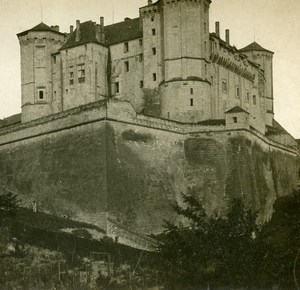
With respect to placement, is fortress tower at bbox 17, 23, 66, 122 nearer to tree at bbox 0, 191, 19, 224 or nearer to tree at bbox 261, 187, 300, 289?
tree at bbox 0, 191, 19, 224

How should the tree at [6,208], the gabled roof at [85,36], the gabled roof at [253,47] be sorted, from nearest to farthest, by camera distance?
the tree at [6,208], the gabled roof at [85,36], the gabled roof at [253,47]

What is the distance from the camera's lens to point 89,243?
167 ft

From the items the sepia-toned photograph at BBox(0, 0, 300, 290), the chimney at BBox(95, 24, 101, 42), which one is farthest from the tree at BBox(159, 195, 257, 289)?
the chimney at BBox(95, 24, 101, 42)

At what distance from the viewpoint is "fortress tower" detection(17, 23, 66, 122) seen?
71.2m

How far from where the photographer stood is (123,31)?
7069 centimetres

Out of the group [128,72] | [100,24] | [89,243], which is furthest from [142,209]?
[100,24]

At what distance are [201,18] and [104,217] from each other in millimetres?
19382

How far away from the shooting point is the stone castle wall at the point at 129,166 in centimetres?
5666

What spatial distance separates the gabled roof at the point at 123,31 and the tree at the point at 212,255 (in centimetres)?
3069

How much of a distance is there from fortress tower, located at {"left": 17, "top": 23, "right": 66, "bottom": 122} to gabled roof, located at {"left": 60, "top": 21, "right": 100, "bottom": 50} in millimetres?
2099

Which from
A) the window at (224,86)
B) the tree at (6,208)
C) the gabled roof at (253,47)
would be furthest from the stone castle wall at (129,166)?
the gabled roof at (253,47)

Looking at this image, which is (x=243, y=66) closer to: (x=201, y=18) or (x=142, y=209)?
(x=201, y=18)

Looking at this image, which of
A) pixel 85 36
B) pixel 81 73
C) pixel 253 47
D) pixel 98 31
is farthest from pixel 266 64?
pixel 81 73

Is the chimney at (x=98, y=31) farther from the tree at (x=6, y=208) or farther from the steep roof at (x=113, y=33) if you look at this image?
the tree at (x=6, y=208)
